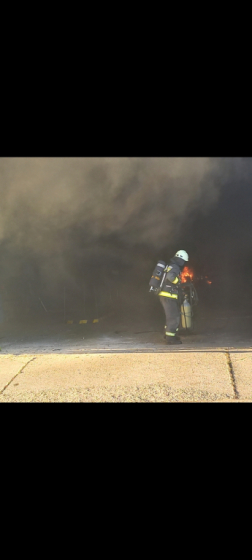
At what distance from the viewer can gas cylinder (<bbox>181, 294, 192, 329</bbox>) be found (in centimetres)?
678

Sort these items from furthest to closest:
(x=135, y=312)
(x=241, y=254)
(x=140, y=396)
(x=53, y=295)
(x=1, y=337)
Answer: (x=241, y=254) → (x=53, y=295) → (x=135, y=312) → (x=1, y=337) → (x=140, y=396)

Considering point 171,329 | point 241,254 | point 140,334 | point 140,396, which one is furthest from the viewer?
point 241,254

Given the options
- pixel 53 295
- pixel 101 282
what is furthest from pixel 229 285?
pixel 53 295

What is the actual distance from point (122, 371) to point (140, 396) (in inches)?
26.3

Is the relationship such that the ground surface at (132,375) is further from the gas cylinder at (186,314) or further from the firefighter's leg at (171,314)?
the gas cylinder at (186,314)

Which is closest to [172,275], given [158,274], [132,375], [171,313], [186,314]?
[158,274]

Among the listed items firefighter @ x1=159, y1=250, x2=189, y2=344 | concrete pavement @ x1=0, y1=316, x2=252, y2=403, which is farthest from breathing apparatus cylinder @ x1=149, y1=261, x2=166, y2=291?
concrete pavement @ x1=0, y1=316, x2=252, y2=403

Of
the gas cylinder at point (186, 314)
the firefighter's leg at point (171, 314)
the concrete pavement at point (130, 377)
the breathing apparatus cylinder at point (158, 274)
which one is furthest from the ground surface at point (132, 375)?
the breathing apparatus cylinder at point (158, 274)

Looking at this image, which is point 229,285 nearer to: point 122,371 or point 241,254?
point 241,254

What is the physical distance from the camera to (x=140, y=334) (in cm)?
693

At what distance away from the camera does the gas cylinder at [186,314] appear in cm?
678

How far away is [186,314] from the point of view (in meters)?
6.86

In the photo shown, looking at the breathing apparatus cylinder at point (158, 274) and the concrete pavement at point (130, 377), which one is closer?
the concrete pavement at point (130, 377)

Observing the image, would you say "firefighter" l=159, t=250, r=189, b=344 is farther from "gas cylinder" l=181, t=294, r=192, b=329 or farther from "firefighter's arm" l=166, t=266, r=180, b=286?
"gas cylinder" l=181, t=294, r=192, b=329
